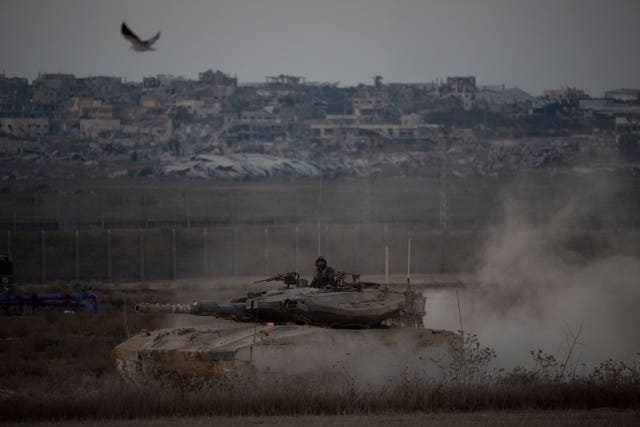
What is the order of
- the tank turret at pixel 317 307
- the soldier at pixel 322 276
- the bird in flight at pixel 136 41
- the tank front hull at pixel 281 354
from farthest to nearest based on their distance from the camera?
the soldier at pixel 322 276 → the tank turret at pixel 317 307 → the tank front hull at pixel 281 354 → the bird in flight at pixel 136 41

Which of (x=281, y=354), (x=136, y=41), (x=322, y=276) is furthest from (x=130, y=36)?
(x=322, y=276)

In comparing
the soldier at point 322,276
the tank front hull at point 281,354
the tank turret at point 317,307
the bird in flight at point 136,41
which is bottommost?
the tank front hull at point 281,354

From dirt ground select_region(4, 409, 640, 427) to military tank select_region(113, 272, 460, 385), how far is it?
6.07 feet

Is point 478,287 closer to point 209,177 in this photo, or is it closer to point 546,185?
point 546,185

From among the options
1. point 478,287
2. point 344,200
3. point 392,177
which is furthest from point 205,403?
point 392,177

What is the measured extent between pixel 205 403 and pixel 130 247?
3541 cm

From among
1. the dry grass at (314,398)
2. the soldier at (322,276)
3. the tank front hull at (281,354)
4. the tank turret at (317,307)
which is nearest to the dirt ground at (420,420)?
the dry grass at (314,398)

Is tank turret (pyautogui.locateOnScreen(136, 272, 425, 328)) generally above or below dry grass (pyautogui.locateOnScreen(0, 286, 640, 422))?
above

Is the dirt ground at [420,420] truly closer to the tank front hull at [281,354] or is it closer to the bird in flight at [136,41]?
the tank front hull at [281,354]

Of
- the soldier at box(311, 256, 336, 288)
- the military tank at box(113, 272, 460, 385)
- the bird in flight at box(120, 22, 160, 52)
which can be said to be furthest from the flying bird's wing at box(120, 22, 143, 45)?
the soldier at box(311, 256, 336, 288)

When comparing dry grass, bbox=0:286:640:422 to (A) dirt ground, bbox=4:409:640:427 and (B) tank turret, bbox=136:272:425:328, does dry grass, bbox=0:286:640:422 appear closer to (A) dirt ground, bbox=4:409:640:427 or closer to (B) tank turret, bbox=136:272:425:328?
(A) dirt ground, bbox=4:409:640:427

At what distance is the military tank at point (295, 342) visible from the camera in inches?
790

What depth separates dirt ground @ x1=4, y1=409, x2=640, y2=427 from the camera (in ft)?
58.0

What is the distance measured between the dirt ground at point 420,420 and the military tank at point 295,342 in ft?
6.07
